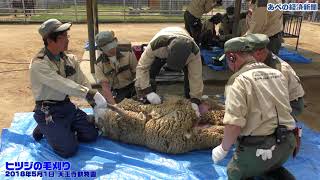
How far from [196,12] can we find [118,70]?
4.13 metres

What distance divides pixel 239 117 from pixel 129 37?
9.57 m

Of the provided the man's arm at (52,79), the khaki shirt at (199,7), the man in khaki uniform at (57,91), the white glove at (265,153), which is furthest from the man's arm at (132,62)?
the khaki shirt at (199,7)

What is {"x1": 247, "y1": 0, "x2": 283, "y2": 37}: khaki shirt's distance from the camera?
5539mm

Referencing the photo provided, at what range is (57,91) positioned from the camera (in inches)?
150

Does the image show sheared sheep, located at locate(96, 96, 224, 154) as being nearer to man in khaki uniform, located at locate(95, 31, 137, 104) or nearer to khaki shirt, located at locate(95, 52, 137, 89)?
man in khaki uniform, located at locate(95, 31, 137, 104)

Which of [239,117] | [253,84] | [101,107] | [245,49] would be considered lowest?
[101,107]

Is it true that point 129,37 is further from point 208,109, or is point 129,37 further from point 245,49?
point 245,49

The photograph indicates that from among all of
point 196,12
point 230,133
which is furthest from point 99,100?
point 196,12

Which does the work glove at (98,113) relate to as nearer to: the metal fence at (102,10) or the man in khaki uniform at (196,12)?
the man in khaki uniform at (196,12)

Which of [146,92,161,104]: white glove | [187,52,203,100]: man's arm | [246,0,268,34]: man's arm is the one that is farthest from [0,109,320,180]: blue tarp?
[246,0,268,34]: man's arm

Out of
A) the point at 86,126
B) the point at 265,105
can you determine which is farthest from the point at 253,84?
the point at 86,126

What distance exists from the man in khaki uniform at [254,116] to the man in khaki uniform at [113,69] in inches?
72.5

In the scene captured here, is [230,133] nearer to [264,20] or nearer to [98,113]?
[98,113]

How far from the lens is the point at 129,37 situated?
11.9 m
